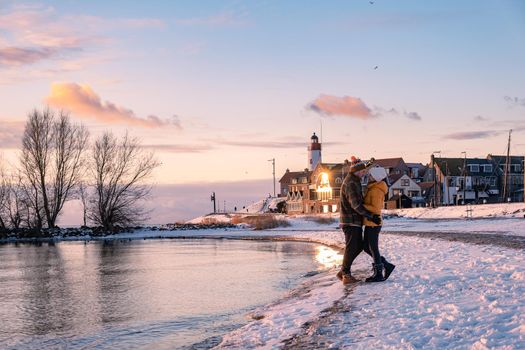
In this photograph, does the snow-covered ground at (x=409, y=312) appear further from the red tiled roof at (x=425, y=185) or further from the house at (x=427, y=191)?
the red tiled roof at (x=425, y=185)

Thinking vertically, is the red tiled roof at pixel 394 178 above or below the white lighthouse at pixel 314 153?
below

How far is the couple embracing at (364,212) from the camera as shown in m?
10.9

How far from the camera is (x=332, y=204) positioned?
10100 centimetres

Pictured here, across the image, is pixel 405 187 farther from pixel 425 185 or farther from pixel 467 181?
pixel 467 181

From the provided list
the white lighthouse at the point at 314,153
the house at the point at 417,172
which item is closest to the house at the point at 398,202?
the house at the point at 417,172

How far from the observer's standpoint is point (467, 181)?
100000 millimetres

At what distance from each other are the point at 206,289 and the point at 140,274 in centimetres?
497

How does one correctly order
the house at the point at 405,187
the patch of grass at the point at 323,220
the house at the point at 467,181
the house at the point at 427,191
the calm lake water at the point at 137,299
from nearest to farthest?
the calm lake water at the point at 137,299 < the patch of grass at the point at 323,220 < the house at the point at 467,181 < the house at the point at 427,191 < the house at the point at 405,187

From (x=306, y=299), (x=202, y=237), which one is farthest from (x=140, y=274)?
(x=202, y=237)

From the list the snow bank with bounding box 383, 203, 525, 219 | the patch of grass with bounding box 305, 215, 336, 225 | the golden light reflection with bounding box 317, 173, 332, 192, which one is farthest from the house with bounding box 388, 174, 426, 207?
the patch of grass with bounding box 305, 215, 336, 225

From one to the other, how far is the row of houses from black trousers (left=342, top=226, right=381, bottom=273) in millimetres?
81368

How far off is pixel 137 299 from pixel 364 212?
19.5 ft

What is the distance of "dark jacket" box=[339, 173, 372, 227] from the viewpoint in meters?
10.8

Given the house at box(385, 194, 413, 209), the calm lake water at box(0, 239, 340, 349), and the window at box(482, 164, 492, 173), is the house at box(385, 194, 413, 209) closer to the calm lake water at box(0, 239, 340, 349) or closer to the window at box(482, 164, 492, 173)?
the window at box(482, 164, 492, 173)
